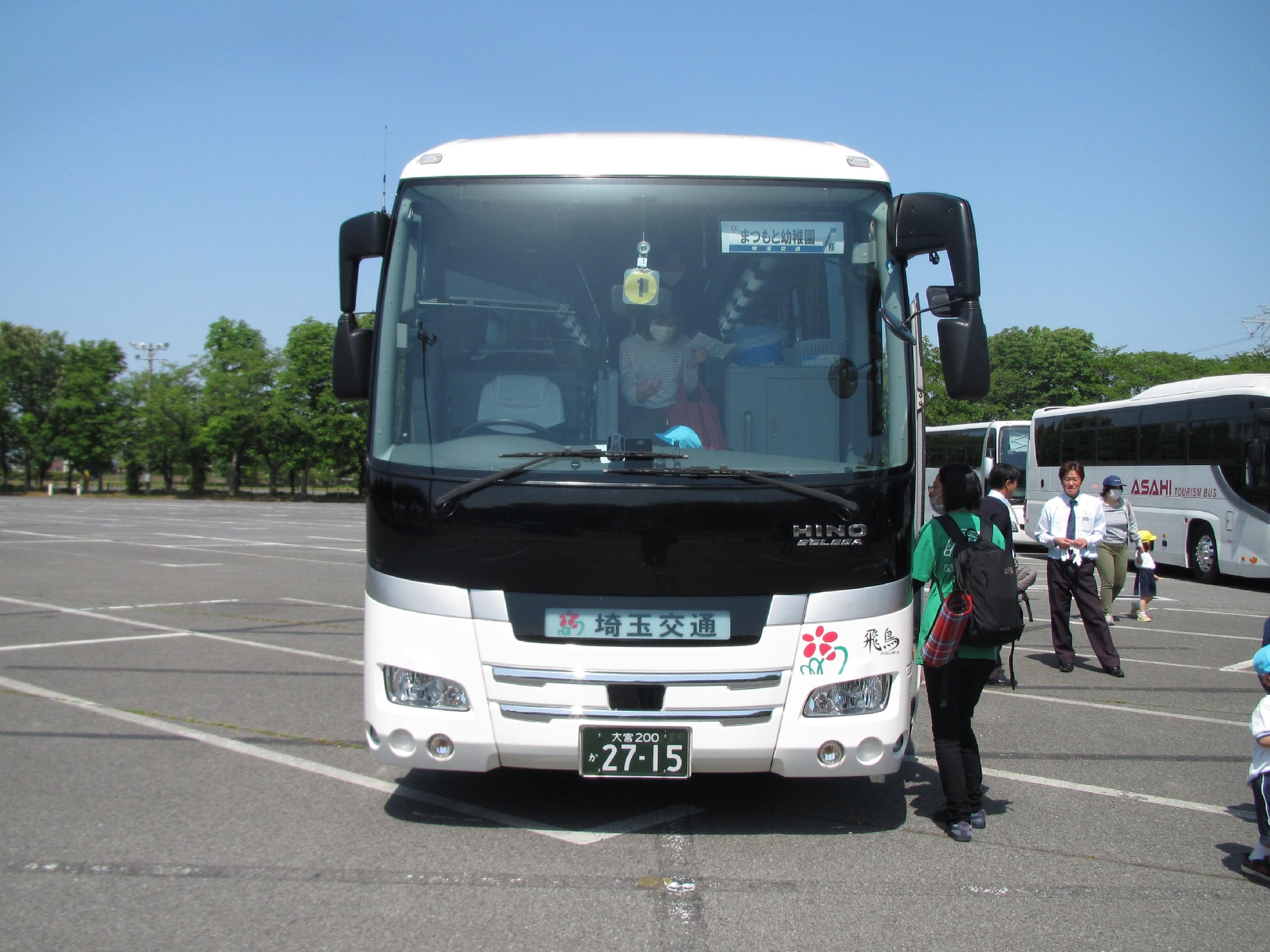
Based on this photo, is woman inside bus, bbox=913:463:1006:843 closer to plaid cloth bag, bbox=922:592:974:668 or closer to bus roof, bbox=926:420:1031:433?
plaid cloth bag, bbox=922:592:974:668

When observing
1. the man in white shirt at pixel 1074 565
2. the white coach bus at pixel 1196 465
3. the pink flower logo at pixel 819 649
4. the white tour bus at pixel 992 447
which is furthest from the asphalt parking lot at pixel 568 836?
the white tour bus at pixel 992 447

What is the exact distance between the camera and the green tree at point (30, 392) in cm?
8425

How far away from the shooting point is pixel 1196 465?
1912cm

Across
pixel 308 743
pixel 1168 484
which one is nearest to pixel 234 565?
pixel 308 743

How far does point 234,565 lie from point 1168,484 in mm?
16953

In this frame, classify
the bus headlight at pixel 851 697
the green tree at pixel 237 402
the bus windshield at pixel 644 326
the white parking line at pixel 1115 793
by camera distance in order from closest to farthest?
1. the bus headlight at pixel 851 697
2. the bus windshield at pixel 644 326
3. the white parking line at pixel 1115 793
4. the green tree at pixel 237 402

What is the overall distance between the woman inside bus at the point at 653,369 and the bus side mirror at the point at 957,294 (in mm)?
1066

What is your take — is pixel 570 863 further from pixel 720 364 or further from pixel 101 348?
pixel 101 348

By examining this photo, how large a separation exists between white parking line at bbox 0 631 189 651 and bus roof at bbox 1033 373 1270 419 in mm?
16856

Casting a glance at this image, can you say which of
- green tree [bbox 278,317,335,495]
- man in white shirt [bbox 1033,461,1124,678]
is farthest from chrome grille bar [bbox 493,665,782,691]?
green tree [bbox 278,317,335,495]

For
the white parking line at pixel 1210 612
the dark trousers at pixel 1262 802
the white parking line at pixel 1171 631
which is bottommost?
the white parking line at pixel 1210 612

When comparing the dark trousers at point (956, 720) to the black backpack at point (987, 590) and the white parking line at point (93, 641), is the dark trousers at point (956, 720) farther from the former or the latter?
the white parking line at point (93, 641)

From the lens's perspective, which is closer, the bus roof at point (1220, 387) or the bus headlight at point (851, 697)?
the bus headlight at point (851, 697)

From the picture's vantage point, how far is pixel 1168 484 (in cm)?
2002
